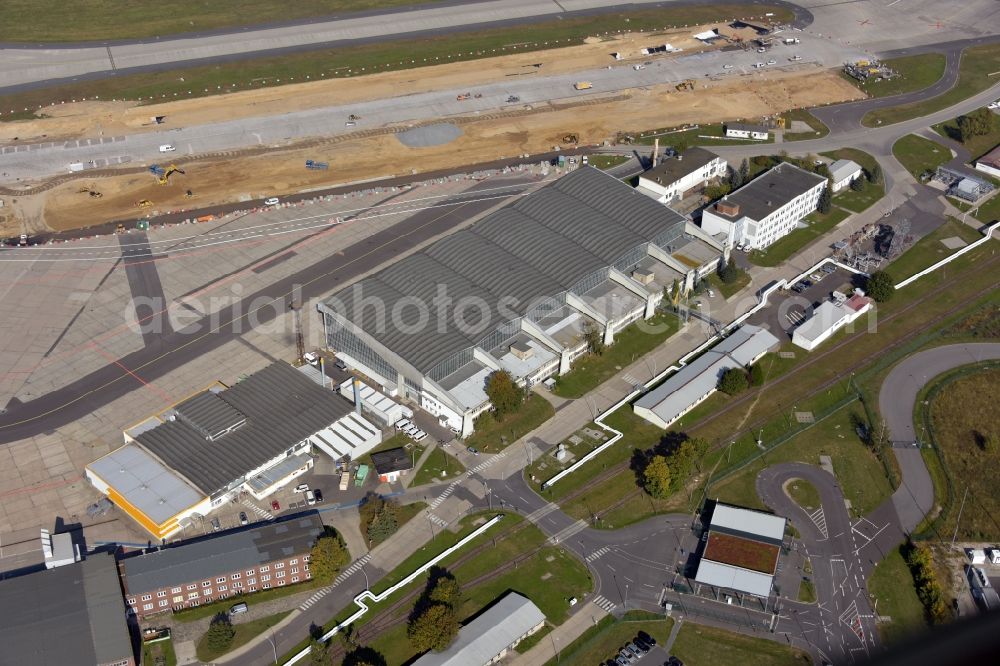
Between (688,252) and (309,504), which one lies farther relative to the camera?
(688,252)

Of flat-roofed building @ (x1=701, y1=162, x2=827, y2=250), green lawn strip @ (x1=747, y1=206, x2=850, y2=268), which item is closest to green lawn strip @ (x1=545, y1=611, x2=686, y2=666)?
green lawn strip @ (x1=747, y1=206, x2=850, y2=268)

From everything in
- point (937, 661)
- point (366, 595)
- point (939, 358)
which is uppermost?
point (937, 661)

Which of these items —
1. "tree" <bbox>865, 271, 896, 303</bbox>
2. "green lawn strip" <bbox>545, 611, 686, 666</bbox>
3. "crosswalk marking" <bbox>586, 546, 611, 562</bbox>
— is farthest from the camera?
"tree" <bbox>865, 271, 896, 303</bbox>

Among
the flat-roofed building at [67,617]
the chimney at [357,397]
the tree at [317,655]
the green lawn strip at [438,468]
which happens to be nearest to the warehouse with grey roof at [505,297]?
the chimney at [357,397]

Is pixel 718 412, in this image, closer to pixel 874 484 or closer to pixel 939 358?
pixel 874 484

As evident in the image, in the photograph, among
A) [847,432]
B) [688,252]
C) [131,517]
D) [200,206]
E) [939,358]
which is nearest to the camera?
[131,517]

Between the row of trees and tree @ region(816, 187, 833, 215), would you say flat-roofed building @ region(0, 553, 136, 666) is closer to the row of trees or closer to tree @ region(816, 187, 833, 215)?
the row of trees

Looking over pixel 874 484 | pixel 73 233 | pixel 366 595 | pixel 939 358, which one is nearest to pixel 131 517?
pixel 366 595
